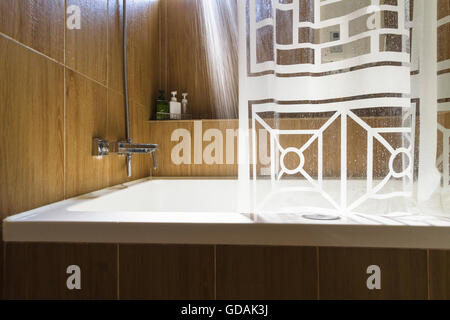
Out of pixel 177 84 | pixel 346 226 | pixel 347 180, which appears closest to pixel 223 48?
pixel 177 84

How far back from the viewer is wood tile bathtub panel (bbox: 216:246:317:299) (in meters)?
0.63

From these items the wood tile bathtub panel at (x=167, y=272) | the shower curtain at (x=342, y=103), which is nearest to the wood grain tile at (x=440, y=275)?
the shower curtain at (x=342, y=103)

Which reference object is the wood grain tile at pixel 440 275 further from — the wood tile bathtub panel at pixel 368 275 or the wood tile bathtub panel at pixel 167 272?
the wood tile bathtub panel at pixel 167 272

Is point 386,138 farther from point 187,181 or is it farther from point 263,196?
point 187,181

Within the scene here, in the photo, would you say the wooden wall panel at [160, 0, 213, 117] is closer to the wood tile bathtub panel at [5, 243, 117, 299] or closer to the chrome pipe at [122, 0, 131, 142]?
the chrome pipe at [122, 0, 131, 142]

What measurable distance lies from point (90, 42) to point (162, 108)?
691 mm

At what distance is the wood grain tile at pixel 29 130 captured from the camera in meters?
0.69

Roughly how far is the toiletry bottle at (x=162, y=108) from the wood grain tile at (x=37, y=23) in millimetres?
833

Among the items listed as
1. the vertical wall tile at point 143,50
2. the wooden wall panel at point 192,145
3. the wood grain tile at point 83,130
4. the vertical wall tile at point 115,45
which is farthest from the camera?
the wooden wall panel at point 192,145

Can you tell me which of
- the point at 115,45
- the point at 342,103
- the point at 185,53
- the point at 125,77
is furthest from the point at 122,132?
the point at 342,103

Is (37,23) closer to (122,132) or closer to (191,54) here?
(122,132)

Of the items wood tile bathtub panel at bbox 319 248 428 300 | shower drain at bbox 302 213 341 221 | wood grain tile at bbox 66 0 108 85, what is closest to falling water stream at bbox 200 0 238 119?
wood grain tile at bbox 66 0 108 85

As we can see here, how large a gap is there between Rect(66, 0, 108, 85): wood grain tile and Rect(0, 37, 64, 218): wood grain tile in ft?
0.38

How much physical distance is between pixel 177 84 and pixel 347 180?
1.38 meters
